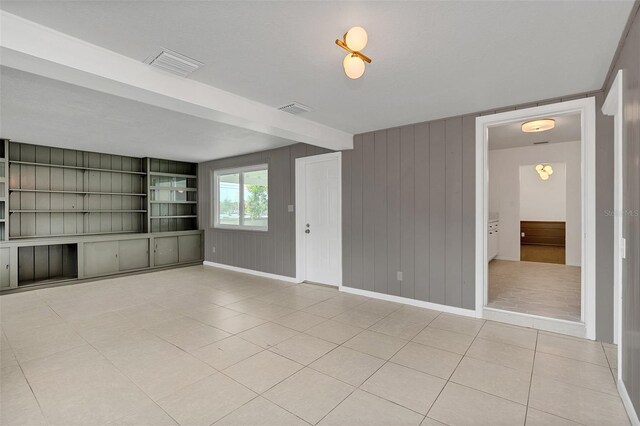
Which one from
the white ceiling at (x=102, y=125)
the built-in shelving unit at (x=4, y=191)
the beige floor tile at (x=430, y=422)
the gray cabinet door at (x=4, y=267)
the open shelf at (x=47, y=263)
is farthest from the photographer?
the open shelf at (x=47, y=263)

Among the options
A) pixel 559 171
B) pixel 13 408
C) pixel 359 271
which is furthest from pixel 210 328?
pixel 559 171

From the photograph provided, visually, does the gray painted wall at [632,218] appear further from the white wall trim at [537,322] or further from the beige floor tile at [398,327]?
the beige floor tile at [398,327]

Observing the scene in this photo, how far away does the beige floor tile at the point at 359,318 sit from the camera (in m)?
3.42

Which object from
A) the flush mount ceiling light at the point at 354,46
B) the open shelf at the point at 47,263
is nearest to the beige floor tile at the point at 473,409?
the flush mount ceiling light at the point at 354,46

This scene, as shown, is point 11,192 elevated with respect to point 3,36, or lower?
lower

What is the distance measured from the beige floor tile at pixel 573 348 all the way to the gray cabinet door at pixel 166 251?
21.6 feet

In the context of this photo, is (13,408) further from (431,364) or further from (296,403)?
(431,364)

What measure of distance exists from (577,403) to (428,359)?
0.97m

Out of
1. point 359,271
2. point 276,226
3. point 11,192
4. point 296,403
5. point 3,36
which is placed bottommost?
point 296,403

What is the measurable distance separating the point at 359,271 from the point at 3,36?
418cm

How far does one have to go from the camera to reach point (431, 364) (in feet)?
8.20

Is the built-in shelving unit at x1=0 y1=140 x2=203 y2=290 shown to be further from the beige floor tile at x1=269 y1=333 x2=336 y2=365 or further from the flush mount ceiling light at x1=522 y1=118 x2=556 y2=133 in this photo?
the flush mount ceiling light at x1=522 y1=118 x2=556 y2=133

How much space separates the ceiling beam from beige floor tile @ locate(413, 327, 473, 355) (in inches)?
108

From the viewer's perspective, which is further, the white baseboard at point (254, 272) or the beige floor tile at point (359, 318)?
the white baseboard at point (254, 272)
